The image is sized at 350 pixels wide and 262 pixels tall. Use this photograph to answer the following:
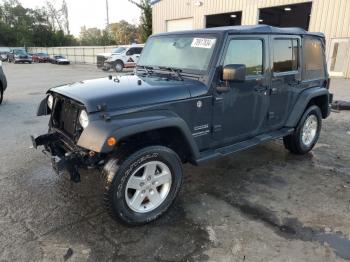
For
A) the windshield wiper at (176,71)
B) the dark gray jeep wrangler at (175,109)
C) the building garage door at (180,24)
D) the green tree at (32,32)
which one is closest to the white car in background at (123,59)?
the building garage door at (180,24)

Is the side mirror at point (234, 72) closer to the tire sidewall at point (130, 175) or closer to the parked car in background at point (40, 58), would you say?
the tire sidewall at point (130, 175)

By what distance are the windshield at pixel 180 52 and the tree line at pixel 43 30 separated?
48835 millimetres

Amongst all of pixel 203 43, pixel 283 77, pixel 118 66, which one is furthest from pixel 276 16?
pixel 203 43

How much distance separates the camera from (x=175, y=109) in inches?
124

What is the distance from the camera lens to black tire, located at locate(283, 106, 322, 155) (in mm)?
4828

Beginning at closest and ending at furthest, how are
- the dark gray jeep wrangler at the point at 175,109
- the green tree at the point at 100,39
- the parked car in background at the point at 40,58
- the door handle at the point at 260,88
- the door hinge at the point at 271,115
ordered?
1. the dark gray jeep wrangler at the point at 175,109
2. the door handle at the point at 260,88
3. the door hinge at the point at 271,115
4. the parked car in background at the point at 40,58
5. the green tree at the point at 100,39

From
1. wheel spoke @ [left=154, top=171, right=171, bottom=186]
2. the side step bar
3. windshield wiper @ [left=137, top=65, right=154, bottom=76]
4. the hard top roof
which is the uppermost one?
the hard top roof

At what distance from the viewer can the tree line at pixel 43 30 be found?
2210 inches

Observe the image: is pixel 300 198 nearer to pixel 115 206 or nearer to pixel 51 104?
pixel 115 206

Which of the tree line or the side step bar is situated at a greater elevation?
the tree line

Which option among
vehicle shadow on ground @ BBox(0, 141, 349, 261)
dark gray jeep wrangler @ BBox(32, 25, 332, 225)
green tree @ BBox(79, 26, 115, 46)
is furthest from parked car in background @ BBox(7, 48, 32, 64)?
dark gray jeep wrangler @ BBox(32, 25, 332, 225)

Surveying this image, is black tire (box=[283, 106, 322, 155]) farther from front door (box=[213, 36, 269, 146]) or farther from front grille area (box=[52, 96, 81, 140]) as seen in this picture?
front grille area (box=[52, 96, 81, 140])

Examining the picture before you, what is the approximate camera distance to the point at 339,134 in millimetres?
6316

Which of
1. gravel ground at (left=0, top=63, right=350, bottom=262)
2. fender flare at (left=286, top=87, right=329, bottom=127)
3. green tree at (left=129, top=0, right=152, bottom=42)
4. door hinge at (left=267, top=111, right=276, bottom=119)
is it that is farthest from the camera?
green tree at (left=129, top=0, right=152, bottom=42)
